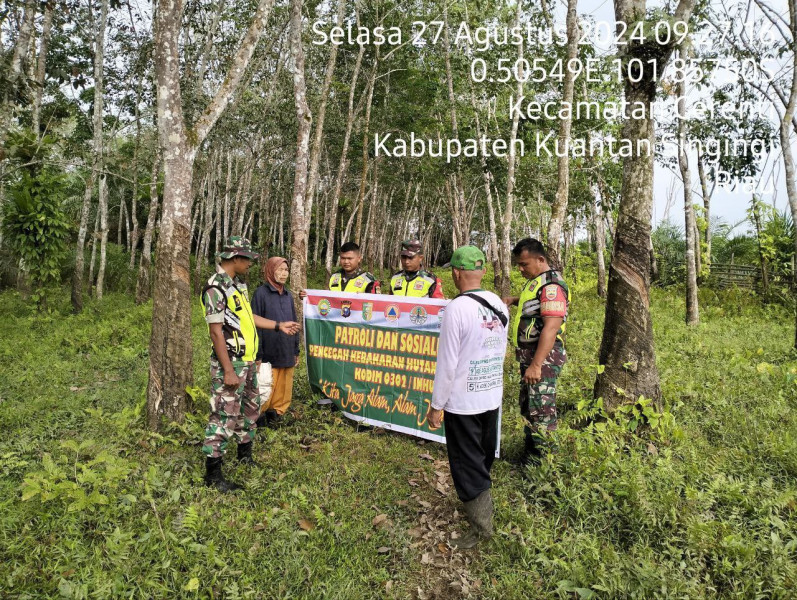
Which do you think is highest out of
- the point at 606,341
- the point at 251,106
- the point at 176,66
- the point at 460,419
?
the point at 251,106

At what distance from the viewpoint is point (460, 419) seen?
3398mm

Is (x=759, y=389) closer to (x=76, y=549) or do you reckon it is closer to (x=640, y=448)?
(x=640, y=448)

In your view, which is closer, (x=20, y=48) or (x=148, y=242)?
(x=20, y=48)

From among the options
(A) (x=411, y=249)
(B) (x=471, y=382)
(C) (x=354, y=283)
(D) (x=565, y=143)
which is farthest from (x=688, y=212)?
(B) (x=471, y=382)

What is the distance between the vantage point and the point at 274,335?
5.38 meters

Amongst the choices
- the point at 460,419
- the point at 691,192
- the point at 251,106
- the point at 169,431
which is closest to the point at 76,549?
the point at 169,431

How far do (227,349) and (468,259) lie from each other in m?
2.13

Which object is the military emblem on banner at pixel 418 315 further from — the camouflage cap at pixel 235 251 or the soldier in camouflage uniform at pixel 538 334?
the camouflage cap at pixel 235 251

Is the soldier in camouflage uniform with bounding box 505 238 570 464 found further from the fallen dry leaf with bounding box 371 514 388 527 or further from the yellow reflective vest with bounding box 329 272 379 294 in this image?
the yellow reflective vest with bounding box 329 272 379 294

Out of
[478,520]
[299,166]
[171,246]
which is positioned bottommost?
[478,520]

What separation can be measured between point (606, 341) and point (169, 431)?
450 cm

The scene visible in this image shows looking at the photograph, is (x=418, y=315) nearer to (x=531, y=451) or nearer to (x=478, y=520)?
(x=531, y=451)

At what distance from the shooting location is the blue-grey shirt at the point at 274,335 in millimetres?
5359

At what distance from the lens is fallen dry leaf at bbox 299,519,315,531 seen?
3.60m
